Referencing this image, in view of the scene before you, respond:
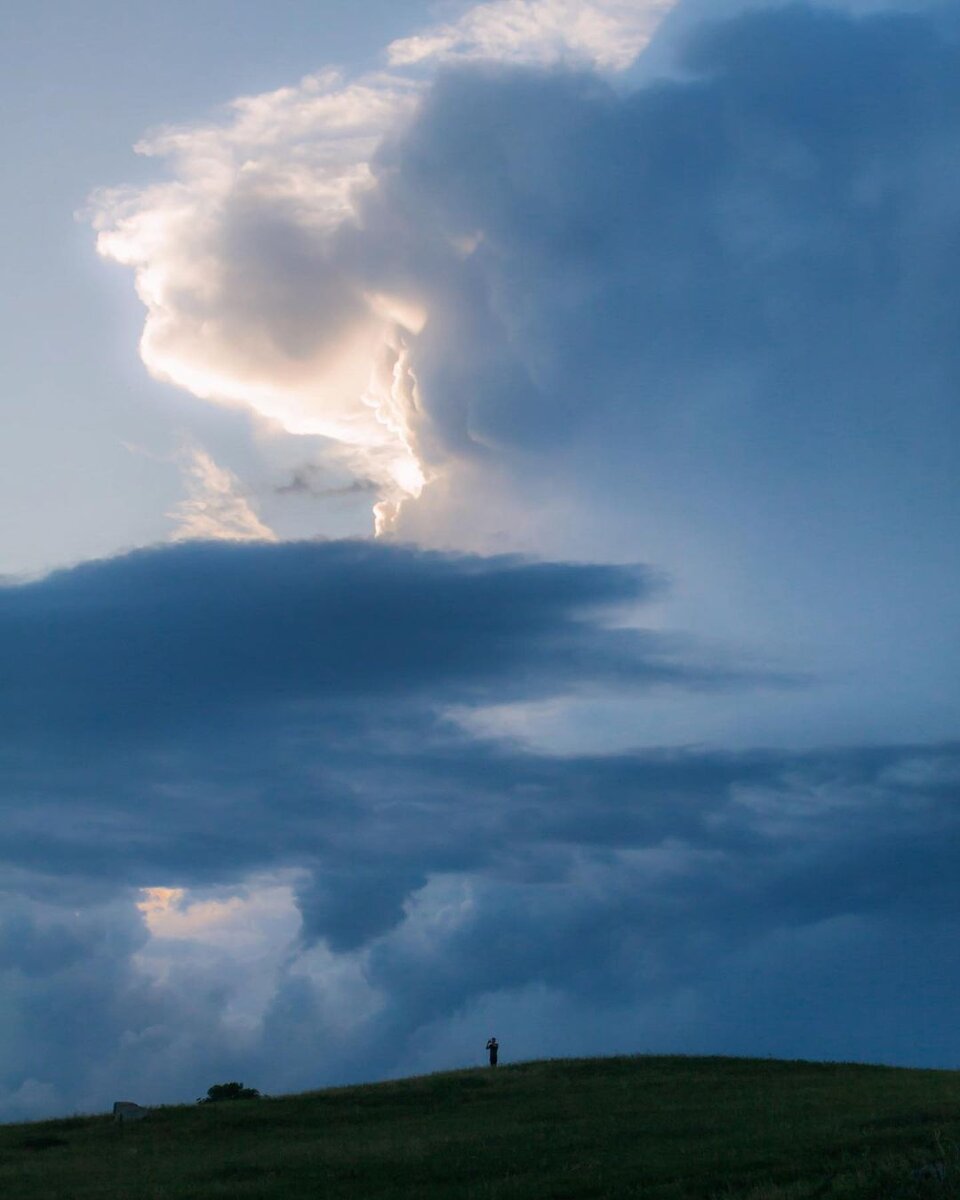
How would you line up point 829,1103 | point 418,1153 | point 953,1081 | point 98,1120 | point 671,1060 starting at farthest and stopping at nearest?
1. point 671,1060
2. point 98,1120
3. point 953,1081
4. point 829,1103
5. point 418,1153

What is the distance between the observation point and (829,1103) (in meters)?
50.8

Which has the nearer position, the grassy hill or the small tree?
the grassy hill

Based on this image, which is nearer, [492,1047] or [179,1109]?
[179,1109]

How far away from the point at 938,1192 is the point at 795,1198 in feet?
11.2

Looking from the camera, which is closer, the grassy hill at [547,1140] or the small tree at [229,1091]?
the grassy hill at [547,1140]

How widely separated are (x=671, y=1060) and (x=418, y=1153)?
28221mm

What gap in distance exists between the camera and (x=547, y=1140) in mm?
45719

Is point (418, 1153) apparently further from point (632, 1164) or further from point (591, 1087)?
point (591, 1087)

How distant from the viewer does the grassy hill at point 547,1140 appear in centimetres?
3644

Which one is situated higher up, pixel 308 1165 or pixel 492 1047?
pixel 492 1047

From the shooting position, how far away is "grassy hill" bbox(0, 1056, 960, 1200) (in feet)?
120

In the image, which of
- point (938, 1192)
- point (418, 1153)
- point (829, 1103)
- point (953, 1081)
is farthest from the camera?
point (953, 1081)

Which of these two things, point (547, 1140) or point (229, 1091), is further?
point (229, 1091)

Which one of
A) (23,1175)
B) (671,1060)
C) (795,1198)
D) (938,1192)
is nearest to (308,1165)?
(23,1175)
